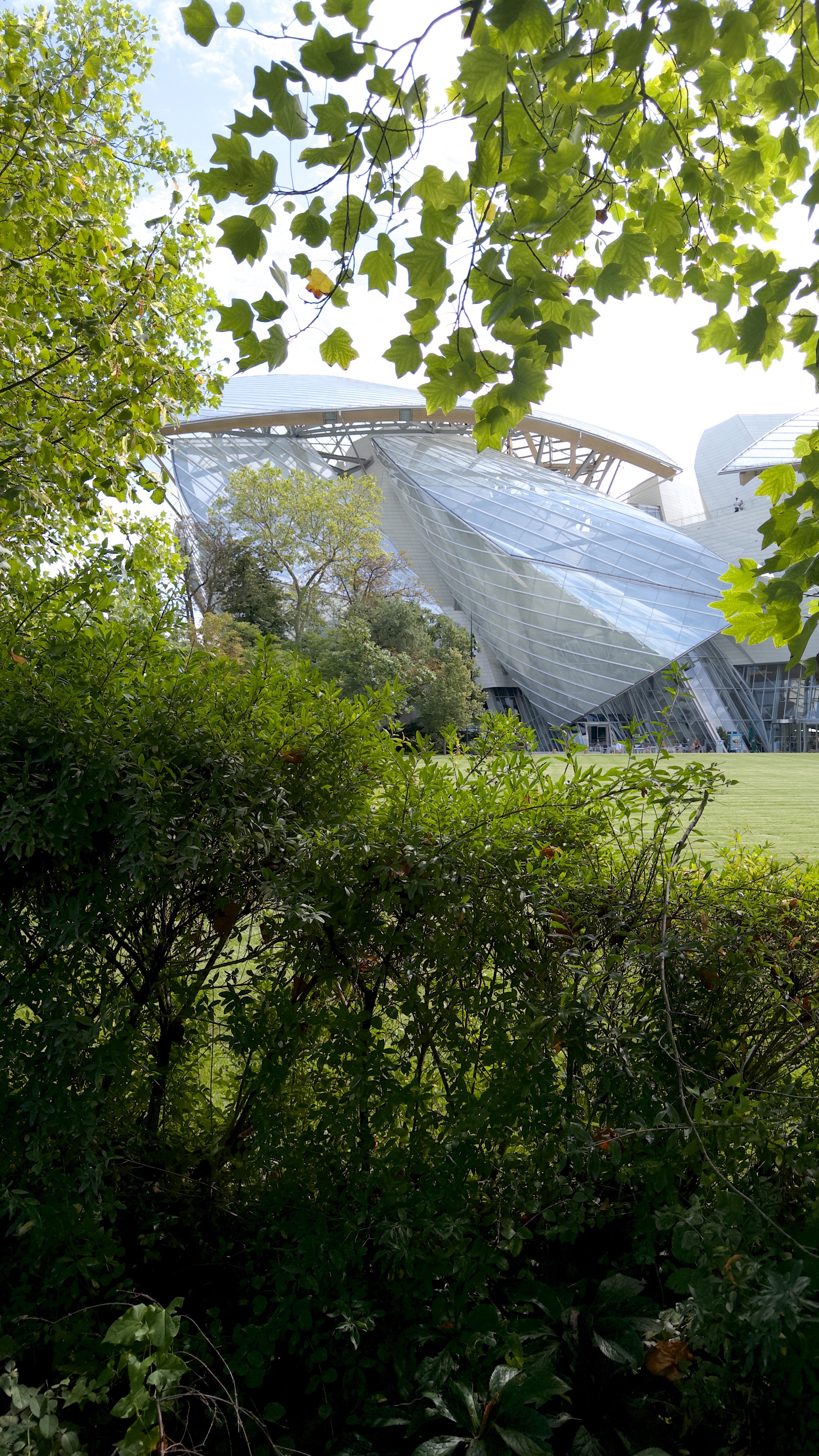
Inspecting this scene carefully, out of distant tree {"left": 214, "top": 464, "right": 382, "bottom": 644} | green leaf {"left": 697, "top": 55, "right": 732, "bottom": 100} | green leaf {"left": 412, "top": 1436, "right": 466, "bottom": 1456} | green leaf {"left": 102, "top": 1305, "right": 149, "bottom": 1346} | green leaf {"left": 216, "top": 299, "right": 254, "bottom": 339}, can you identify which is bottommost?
green leaf {"left": 412, "top": 1436, "right": 466, "bottom": 1456}

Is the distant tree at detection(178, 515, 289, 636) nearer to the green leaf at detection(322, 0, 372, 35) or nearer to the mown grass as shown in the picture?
the mown grass

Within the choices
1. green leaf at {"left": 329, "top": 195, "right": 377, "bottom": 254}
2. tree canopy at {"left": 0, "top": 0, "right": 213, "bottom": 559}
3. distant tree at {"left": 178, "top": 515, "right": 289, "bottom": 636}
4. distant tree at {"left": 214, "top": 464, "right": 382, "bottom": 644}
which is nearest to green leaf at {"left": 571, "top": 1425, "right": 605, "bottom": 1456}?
green leaf at {"left": 329, "top": 195, "right": 377, "bottom": 254}

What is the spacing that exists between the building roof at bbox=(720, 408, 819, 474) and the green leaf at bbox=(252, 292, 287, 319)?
3884 cm

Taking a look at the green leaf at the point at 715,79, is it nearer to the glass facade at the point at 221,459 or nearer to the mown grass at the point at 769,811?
the mown grass at the point at 769,811

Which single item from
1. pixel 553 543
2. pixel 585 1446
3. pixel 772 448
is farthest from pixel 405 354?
pixel 772 448

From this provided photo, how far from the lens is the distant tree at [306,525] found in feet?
100

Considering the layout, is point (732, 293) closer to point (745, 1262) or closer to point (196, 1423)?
point (745, 1262)

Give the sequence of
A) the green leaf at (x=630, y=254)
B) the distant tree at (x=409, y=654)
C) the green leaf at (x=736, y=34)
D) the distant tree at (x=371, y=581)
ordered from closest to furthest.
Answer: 1. the green leaf at (x=736, y=34)
2. the green leaf at (x=630, y=254)
3. the distant tree at (x=409, y=654)
4. the distant tree at (x=371, y=581)

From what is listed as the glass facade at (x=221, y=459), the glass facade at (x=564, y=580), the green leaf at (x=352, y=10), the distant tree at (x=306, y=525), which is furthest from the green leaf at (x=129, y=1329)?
the glass facade at (x=221, y=459)

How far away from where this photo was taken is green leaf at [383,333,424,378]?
227 cm

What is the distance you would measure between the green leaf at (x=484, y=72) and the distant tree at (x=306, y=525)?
92.2 ft

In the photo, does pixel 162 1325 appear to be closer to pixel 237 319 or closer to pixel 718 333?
pixel 237 319

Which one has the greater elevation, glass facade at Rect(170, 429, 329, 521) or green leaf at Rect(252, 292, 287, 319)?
glass facade at Rect(170, 429, 329, 521)

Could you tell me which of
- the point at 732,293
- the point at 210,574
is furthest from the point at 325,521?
the point at 732,293
